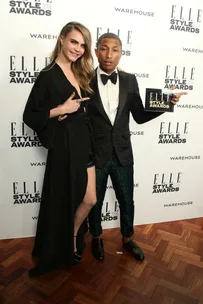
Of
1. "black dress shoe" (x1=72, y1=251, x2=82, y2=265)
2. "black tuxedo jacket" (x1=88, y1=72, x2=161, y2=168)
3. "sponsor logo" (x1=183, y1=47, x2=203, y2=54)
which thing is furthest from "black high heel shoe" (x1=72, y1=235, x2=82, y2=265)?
"sponsor logo" (x1=183, y1=47, x2=203, y2=54)

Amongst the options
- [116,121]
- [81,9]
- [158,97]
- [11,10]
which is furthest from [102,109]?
[11,10]

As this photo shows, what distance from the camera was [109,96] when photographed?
1966 mm

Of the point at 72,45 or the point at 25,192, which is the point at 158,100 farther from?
the point at 25,192

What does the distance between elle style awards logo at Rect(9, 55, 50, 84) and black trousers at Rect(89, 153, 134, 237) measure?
884mm

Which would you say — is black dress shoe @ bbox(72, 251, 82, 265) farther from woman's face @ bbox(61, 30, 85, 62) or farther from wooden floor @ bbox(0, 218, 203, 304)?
woman's face @ bbox(61, 30, 85, 62)

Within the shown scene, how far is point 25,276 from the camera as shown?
197 centimetres

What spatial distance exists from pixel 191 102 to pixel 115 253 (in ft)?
4.95

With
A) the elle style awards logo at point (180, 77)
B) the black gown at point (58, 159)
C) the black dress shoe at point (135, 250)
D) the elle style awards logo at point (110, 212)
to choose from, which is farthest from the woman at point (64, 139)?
the elle style awards logo at point (180, 77)

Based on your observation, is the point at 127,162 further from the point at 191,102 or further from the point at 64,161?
the point at 191,102

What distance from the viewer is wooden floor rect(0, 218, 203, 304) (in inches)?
71.2

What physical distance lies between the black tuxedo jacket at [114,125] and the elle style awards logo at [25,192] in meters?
0.72

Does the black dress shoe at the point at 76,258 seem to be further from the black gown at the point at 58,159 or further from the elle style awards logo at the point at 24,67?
the elle style awards logo at the point at 24,67

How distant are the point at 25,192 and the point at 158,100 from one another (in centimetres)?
135

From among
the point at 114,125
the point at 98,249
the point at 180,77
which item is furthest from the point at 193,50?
the point at 98,249
